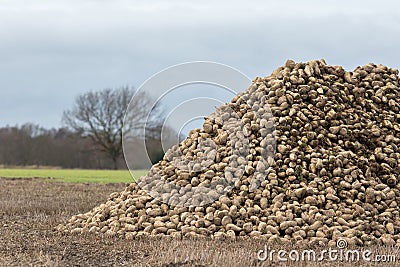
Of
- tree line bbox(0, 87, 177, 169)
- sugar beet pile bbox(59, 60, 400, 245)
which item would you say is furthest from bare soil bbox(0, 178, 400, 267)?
tree line bbox(0, 87, 177, 169)

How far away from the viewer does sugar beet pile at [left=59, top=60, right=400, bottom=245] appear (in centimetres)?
780

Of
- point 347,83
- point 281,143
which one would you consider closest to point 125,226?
point 281,143

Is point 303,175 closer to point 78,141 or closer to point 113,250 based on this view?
point 113,250

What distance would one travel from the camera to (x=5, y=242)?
24.7ft

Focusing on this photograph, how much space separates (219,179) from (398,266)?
299 centimetres

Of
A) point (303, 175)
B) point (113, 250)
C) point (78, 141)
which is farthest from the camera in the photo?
point (78, 141)

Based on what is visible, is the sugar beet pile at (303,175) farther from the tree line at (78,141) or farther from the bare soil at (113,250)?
the tree line at (78,141)

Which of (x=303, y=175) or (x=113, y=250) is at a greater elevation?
(x=303, y=175)

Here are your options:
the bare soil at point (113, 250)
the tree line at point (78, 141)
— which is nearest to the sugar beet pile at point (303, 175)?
the bare soil at point (113, 250)

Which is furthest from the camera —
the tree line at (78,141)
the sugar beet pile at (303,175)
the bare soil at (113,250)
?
the tree line at (78,141)

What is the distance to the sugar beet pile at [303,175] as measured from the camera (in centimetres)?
780

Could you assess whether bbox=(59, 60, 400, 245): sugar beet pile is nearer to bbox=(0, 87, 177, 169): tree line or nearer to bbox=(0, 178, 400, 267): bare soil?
bbox=(0, 178, 400, 267): bare soil

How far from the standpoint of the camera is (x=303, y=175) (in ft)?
27.8

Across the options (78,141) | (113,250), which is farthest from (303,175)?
(78,141)
